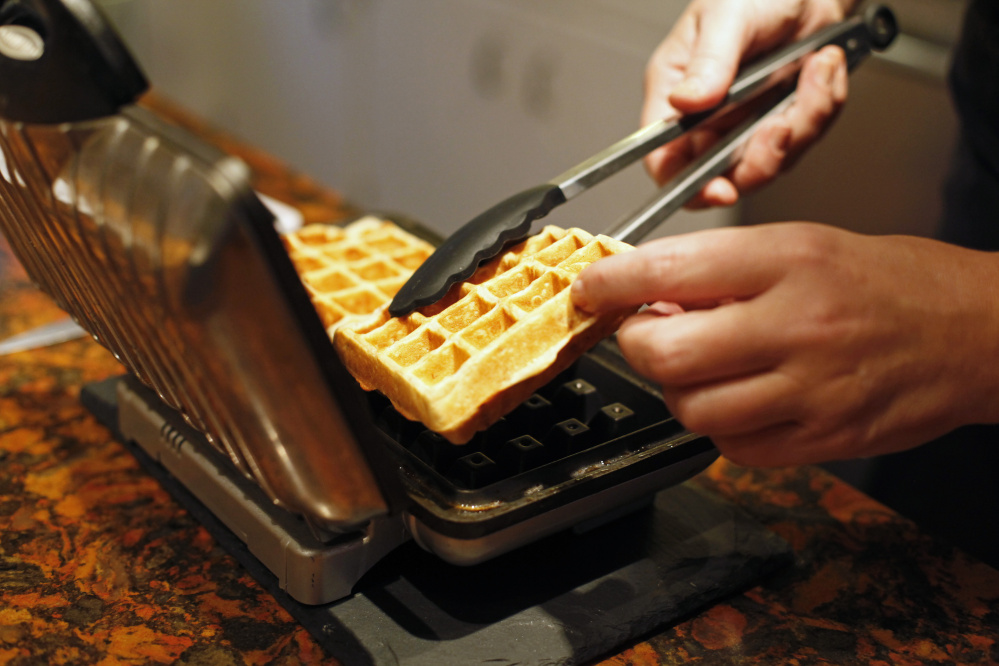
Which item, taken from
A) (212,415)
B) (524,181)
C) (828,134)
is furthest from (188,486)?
(524,181)

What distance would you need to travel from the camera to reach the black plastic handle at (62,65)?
0.54m

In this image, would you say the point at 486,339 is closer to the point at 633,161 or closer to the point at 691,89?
the point at 633,161

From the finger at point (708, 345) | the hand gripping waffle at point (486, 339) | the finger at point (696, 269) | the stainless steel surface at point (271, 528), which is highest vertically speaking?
the finger at point (696, 269)

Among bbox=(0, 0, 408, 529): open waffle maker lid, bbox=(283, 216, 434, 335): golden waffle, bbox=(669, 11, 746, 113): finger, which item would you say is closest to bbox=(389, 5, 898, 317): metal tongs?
bbox=(669, 11, 746, 113): finger

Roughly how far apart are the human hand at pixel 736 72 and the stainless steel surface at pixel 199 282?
761 mm

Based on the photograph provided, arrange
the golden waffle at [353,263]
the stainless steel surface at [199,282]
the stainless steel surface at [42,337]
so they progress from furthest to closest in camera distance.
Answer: the stainless steel surface at [42,337] → the golden waffle at [353,263] → the stainless steel surface at [199,282]

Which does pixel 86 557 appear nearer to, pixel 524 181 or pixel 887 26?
A: pixel 887 26

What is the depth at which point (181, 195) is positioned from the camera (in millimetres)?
500

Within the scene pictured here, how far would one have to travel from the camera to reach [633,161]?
947 millimetres

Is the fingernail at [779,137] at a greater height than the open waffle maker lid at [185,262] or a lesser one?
lesser

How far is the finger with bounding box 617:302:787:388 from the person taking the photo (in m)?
0.65

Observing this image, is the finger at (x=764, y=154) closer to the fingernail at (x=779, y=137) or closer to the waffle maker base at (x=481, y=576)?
the fingernail at (x=779, y=137)

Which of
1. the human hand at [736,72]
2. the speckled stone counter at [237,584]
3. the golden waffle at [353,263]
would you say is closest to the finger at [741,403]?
the speckled stone counter at [237,584]

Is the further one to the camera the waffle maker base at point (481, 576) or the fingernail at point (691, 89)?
the fingernail at point (691, 89)
